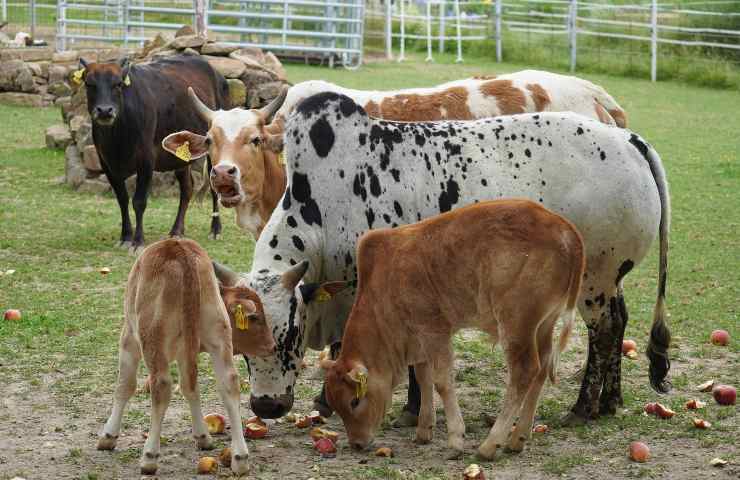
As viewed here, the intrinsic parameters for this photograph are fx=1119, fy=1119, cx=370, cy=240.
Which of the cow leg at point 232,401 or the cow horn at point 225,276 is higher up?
the cow horn at point 225,276

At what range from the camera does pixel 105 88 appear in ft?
36.3

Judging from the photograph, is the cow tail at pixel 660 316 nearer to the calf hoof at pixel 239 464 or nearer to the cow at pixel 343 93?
the cow at pixel 343 93

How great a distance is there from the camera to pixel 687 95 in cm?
2353

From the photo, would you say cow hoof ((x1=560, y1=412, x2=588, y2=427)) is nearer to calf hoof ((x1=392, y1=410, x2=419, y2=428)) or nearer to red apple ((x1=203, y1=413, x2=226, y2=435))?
calf hoof ((x1=392, y1=410, x2=419, y2=428))

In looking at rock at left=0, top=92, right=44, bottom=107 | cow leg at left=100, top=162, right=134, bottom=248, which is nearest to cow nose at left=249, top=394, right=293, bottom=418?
cow leg at left=100, top=162, right=134, bottom=248

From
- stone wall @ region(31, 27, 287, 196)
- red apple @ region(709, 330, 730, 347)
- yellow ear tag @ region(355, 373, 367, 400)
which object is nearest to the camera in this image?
yellow ear tag @ region(355, 373, 367, 400)

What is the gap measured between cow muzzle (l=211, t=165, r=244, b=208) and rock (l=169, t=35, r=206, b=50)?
342 inches

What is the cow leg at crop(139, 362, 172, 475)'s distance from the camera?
5348 mm

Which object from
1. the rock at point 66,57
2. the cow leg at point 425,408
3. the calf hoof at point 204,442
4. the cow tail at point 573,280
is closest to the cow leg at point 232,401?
the calf hoof at point 204,442

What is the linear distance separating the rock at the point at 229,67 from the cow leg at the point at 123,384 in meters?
9.65

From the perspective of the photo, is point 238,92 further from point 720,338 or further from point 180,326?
point 180,326

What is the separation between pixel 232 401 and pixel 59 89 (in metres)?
16.4

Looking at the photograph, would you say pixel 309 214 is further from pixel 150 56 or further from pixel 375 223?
pixel 150 56

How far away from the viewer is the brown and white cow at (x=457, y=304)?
550 centimetres
